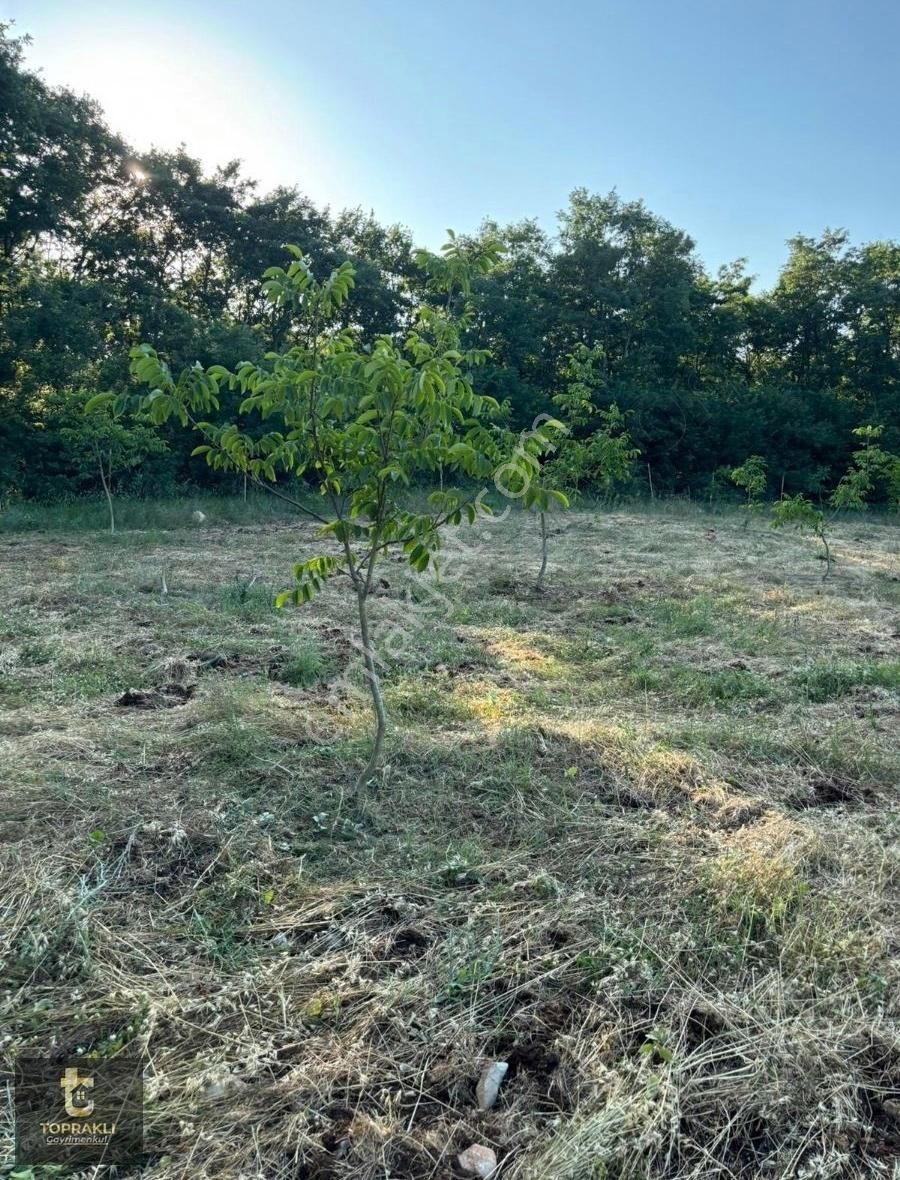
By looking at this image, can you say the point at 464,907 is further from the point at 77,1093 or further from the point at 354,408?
the point at 354,408

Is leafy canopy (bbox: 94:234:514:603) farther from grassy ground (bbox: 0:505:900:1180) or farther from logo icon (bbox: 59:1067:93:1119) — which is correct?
logo icon (bbox: 59:1067:93:1119)

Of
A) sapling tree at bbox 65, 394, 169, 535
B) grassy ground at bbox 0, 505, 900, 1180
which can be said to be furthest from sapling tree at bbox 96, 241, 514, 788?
sapling tree at bbox 65, 394, 169, 535

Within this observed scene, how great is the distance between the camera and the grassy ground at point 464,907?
1559mm

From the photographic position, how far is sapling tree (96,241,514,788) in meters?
2.48

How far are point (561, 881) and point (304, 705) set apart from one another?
208cm

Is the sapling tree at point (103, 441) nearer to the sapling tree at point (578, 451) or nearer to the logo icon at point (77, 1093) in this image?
the sapling tree at point (578, 451)

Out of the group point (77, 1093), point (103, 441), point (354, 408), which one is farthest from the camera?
point (103, 441)

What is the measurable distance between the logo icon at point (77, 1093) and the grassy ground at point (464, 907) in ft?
0.25

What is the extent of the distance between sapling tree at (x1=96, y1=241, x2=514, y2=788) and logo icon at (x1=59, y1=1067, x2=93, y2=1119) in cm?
150

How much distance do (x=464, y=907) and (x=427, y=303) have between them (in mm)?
15617

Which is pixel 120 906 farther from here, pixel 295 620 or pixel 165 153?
pixel 165 153

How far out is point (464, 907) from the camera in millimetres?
2240

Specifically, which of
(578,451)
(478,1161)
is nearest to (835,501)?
(578,451)

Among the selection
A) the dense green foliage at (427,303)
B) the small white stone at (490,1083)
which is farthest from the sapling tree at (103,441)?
the small white stone at (490,1083)
